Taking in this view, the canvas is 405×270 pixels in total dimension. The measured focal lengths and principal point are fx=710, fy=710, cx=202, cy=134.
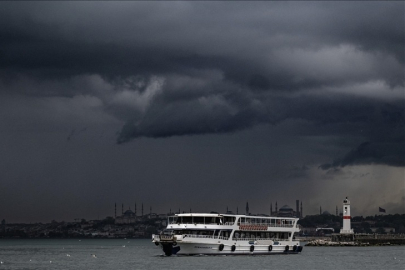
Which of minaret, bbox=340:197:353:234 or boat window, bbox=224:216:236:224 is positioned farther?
minaret, bbox=340:197:353:234

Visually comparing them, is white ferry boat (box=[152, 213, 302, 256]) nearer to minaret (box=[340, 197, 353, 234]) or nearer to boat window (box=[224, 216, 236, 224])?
boat window (box=[224, 216, 236, 224])

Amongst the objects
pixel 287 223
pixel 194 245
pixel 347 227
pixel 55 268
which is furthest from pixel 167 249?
pixel 347 227

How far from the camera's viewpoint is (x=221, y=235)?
98312 mm

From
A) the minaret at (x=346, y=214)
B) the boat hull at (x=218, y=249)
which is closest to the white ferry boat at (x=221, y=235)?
the boat hull at (x=218, y=249)

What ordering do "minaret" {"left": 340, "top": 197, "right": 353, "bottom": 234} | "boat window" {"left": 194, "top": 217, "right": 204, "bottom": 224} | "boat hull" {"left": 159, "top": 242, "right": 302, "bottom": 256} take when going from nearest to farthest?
"boat hull" {"left": 159, "top": 242, "right": 302, "bottom": 256}
"boat window" {"left": 194, "top": 217, "right": 204, "bottom": 224}
"minaret" {"left": 340, "top": 197, "right": 353, "bottom": 234}

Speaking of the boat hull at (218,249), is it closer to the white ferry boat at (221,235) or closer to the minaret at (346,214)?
the white ferry boat at (221,235)

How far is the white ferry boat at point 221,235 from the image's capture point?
94.8 meters

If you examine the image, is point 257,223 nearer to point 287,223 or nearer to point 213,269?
point 287,223

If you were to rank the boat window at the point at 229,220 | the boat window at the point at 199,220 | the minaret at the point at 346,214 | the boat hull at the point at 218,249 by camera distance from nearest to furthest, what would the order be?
the boat hull at the point at 218,249
the boat window at the point at 199,220
the boat window at the point at 229,220
the minaret at the point at 346,214

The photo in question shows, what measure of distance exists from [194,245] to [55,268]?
60.1 ft

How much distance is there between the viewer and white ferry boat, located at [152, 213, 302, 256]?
9481 centimetres

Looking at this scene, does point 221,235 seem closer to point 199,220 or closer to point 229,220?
point 229,220

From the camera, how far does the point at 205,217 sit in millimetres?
96438

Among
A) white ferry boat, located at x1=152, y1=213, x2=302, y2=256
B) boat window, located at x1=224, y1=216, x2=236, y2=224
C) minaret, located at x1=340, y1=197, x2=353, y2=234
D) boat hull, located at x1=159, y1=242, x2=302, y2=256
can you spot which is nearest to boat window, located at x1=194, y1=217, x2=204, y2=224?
white ferry boat, located at x1=152, y1=213, x2=302, y2=256
